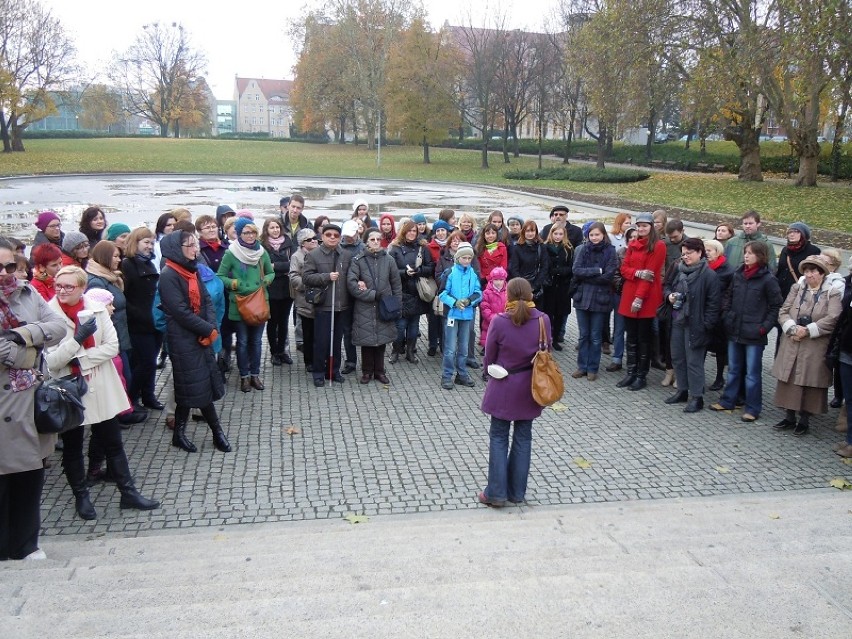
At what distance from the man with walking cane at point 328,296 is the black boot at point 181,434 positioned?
7.21 ft

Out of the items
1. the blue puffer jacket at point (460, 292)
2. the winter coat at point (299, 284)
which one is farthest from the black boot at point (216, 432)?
the blue puffer jacket at point (460, 292)

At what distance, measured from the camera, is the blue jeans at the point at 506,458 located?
5500 mm

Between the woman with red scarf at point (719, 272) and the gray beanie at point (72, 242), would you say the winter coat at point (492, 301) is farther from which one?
the gray beanie at point (72, 242)

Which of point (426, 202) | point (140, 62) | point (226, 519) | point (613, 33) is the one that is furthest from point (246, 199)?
point (140, 62)

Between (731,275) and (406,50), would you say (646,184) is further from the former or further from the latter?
(731,275)

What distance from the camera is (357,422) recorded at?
7.45 m

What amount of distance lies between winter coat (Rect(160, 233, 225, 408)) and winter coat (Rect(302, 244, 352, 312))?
2.18 metres

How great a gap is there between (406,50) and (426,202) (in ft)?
86.7

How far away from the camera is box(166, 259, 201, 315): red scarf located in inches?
249

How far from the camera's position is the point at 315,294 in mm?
8438

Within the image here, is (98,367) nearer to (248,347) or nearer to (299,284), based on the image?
(248,347)

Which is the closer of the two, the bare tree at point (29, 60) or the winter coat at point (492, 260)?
the winter coat at point (492, 260)

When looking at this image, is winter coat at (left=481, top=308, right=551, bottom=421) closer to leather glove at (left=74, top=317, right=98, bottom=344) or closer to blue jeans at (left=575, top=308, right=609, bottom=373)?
leather glove at (left=74, top=317, right=98, bottom=344)

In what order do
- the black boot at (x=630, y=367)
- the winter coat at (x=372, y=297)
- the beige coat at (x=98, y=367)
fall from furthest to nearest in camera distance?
the black boot at (x=630, y=367) < the winter coat at (x=372, y=297) < the beige coat at (x=98, y=367)
